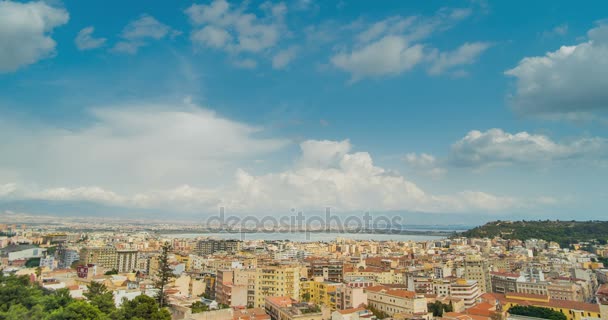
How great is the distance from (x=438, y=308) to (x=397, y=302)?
7.75ft

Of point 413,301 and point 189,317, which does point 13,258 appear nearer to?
point 189,317

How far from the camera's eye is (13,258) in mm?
39625

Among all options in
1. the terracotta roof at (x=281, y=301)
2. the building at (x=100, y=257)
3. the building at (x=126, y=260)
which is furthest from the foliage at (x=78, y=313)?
the building at (x=126, y=260)

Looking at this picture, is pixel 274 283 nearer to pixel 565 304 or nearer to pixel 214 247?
pixel 565 304

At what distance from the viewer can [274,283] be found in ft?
76.6

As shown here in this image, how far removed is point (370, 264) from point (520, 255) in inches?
756

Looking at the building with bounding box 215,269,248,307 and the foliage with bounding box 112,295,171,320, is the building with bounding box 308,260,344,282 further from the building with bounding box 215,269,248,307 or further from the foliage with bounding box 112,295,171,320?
the foliage with bounding box 112,295,171,320

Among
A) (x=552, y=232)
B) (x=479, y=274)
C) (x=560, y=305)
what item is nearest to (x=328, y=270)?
(x=479, y=274)

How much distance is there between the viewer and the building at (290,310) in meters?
17.0

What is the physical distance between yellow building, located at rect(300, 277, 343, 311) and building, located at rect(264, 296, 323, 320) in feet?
12.2

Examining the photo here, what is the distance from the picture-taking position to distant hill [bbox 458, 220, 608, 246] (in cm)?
6488

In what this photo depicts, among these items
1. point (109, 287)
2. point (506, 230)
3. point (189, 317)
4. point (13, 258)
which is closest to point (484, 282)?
point (189, 317)

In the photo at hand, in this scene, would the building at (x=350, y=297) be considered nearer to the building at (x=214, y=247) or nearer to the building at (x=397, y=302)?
the building at (x=397, y=302)

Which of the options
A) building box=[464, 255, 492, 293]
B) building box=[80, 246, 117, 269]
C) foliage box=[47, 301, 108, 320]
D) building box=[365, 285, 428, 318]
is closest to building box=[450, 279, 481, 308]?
building box=[365, 285, 428, 318]
